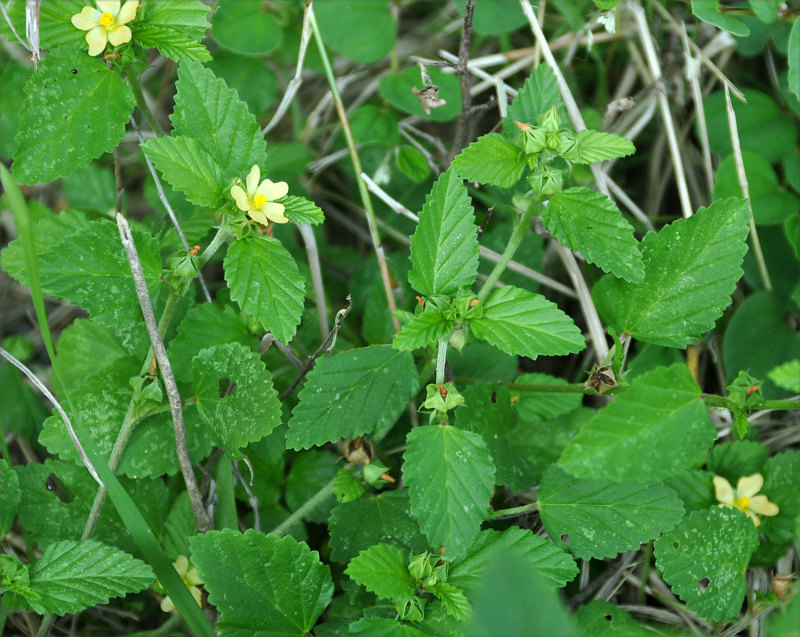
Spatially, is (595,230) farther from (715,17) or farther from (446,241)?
(715,17)

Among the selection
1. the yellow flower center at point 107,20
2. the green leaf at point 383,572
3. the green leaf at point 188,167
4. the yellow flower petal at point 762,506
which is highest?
the yellow flower center at point 107,20

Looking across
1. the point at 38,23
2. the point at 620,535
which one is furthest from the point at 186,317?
the point at 620,535

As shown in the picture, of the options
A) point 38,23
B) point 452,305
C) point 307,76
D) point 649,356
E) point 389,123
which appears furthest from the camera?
point 307,76

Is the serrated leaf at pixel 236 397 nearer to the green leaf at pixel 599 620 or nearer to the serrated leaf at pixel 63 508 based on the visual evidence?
the serrated leaf at pixel 63 508

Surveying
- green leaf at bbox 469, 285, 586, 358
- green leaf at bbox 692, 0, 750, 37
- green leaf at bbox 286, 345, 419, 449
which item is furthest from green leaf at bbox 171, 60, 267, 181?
green leaf at bbox 692, 0, 750, 37

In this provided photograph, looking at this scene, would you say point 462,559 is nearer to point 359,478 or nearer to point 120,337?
point 359,478

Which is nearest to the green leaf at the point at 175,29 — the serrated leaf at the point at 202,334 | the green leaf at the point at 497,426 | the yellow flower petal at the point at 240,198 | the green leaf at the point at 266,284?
the yellow flower petal at the point at 240,198

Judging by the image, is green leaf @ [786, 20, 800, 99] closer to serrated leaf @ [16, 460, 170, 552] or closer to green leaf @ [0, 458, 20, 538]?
serrated leaf @ [16, 460, 170, 552]
